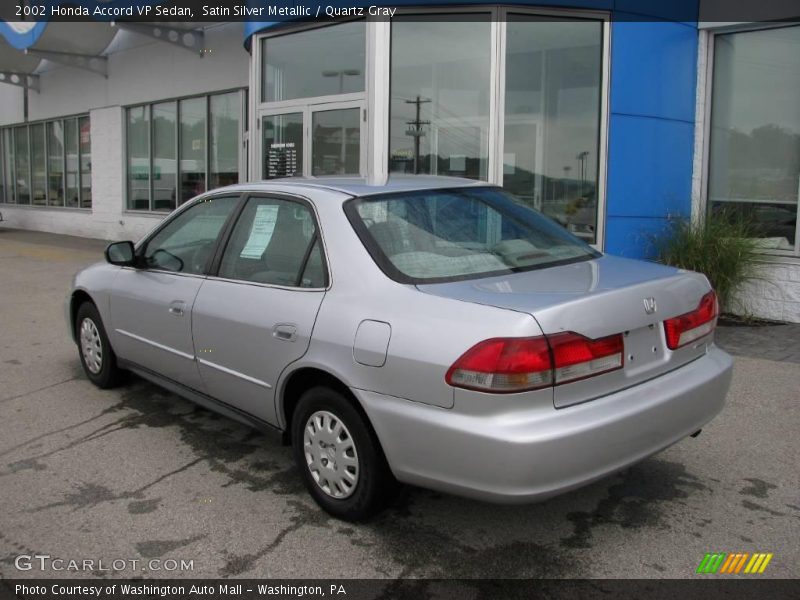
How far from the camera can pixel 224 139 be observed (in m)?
14.6

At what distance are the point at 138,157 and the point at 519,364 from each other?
15.5 metres

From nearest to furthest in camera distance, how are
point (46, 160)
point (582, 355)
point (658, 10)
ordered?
point (582, 355)
point (658, 10)
point (46, 160)

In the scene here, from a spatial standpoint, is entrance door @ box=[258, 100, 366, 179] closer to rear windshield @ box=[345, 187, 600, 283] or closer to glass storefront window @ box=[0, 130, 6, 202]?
rear windshield @ box=[345, 187, 600, 283]

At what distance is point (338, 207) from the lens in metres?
3.86

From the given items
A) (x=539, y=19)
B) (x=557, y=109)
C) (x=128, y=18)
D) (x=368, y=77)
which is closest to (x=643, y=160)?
(x=557, y=109)

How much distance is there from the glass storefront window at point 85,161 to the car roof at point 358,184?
1542 cm

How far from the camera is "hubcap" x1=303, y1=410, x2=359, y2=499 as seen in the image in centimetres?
351

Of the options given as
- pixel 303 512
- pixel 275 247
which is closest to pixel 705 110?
pixel 275 247

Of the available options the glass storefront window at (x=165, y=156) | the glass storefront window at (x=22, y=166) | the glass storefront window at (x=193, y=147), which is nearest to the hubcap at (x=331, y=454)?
the glass storefront window at (x=193, y=147)

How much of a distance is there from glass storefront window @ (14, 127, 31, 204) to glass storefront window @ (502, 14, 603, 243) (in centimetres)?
1665

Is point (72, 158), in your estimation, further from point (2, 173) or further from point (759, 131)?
point (759, 131)

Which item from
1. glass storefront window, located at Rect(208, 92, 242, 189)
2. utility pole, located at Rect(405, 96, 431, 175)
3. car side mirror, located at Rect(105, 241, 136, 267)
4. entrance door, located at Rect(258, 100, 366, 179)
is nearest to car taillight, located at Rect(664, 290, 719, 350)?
car side mirror, located at Rect(105, 241, 136, 267)

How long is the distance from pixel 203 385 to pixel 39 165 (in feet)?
61.7

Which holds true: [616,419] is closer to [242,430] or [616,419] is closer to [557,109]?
[242,430]
